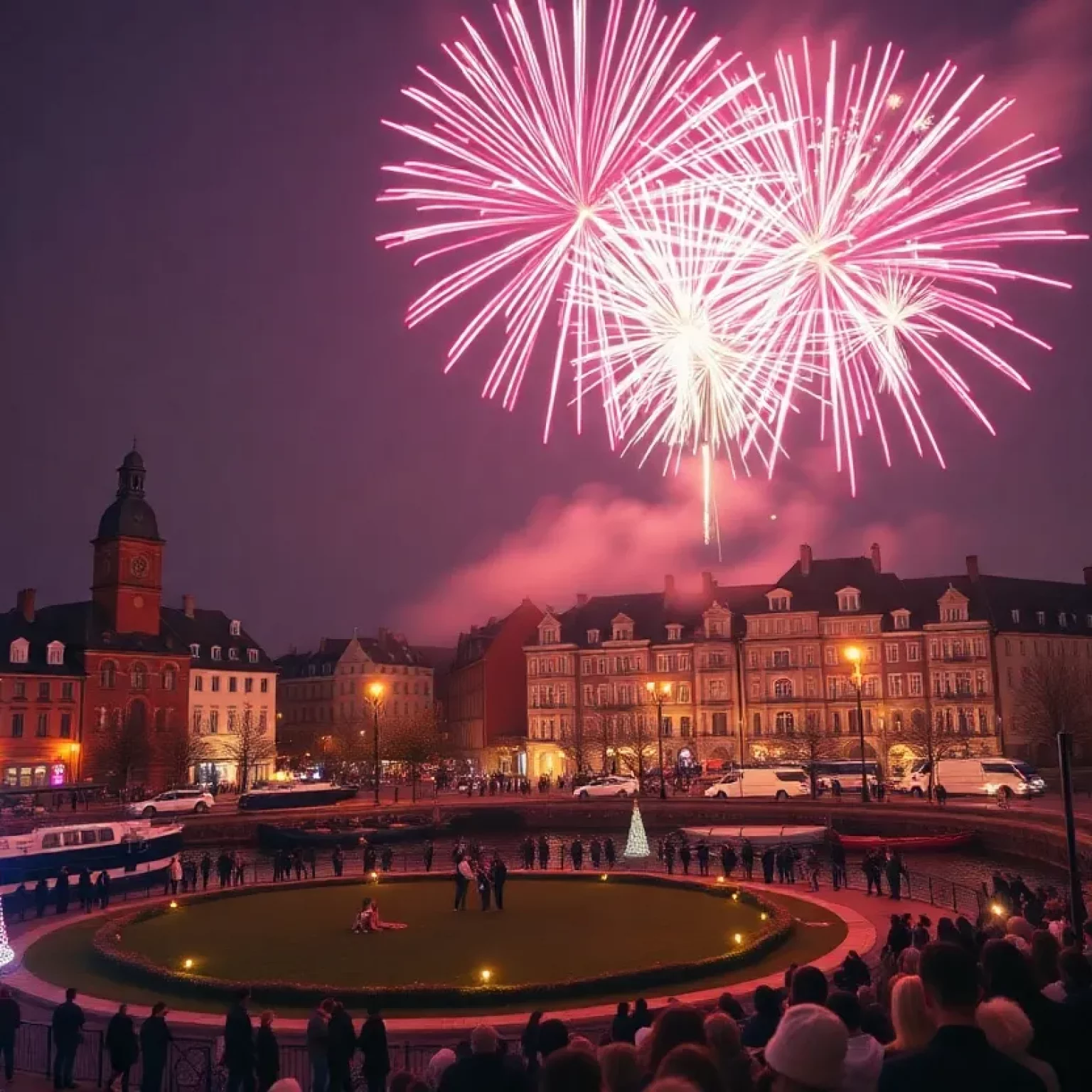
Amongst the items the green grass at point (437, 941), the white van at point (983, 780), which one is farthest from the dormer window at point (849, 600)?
the green grass at point (437, 941)

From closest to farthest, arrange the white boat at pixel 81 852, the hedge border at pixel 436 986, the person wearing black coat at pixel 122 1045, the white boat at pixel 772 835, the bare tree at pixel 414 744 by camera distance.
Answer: the person wearing black coat at pixel 122 1045, the hedge border at pixel 436 986, the white boat at pixel 81 852, the white boat at pixel 772 835, the bare tree at pixel 414 744

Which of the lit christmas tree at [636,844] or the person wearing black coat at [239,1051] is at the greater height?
the person wearing black coat at [239,1051]

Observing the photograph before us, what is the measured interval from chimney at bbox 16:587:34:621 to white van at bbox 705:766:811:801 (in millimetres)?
60283

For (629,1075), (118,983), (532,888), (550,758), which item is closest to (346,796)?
(550,758)

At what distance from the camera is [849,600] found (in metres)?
92.8

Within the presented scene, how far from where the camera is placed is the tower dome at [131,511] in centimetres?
9856

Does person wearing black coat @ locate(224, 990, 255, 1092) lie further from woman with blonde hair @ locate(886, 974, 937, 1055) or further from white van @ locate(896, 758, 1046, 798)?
white van @ locate(896, 758, 1046, 798)

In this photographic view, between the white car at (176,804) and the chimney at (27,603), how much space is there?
29425 millimetres

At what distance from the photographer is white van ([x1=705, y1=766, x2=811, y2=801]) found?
6856 cm

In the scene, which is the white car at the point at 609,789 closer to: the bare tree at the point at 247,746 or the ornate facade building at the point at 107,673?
the bare tree at the point at 247,746

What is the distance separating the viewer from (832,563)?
318ft

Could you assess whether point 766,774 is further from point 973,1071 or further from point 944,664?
point 973,1071

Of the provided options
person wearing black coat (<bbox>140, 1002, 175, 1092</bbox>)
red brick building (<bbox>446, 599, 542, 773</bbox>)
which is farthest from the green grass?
red brick building (<bbox>446, 599, 542, 773</bbox>)

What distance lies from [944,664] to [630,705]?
26.9 metres
